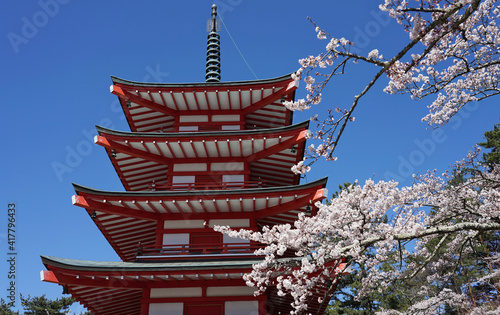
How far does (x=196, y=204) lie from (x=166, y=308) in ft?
12.0

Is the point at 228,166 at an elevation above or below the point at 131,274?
above

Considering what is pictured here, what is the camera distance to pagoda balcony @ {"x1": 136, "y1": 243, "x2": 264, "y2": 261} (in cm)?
1416

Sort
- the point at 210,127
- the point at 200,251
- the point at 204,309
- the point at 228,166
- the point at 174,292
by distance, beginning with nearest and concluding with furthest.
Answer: the point at 204,309
the point at 174,292
the point at 200,251
the point at 228,166
the point at 210,127

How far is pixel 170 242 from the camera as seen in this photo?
1489cm

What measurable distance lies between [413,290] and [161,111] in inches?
914

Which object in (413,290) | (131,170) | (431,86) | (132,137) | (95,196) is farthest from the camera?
(413,290)

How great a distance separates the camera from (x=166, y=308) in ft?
44.3

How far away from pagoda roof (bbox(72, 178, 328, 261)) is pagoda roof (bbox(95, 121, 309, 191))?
1.56 metres

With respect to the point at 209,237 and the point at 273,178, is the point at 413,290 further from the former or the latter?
the point at 209,237

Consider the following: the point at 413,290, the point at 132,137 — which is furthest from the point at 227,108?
the point at 413,290

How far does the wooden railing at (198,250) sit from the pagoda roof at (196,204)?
79 centimetres

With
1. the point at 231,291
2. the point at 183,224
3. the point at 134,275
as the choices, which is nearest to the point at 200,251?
the point at 183,224

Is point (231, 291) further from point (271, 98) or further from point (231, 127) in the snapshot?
point (271, 98)

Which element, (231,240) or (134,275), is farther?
(231,240)
